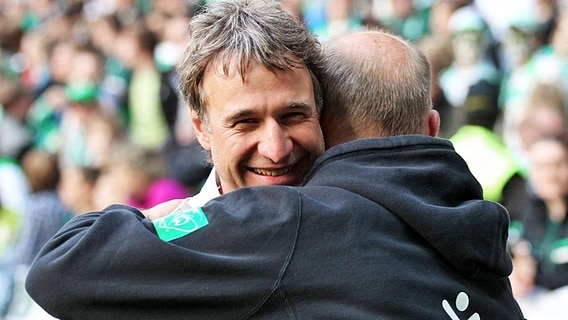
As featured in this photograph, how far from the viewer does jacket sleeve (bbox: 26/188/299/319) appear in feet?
7.23

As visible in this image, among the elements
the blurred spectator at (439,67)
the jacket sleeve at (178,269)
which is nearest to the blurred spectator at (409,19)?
the blurred spectator at (439,67)

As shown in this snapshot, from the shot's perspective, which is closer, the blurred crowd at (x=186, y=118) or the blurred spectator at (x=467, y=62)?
the blurred crowd at (x=186, y=118)

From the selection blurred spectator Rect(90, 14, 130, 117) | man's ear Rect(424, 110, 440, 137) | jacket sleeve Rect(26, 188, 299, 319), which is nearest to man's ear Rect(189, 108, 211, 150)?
jacket sleeve Rect(26, 188, 299, 319)

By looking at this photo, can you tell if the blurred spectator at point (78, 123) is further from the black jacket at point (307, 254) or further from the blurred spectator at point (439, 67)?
the black jacket at point (307, 254)

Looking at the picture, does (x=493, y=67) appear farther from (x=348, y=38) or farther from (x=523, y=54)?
(x=348, y=38)

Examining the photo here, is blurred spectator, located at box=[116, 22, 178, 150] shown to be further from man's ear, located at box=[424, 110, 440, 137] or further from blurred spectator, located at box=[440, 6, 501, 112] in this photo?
man's ear, located at box=[424, 110, 440, 137]

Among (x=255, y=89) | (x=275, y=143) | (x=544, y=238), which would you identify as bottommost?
(x=544, y=238)

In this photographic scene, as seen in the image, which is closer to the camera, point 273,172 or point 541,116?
point 273,172

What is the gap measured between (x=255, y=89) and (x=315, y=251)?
0.41 metres

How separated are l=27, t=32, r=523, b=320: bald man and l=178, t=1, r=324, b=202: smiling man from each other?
0.15 m

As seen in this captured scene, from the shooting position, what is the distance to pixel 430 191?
232 cm

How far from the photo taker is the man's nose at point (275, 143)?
247 centimetres

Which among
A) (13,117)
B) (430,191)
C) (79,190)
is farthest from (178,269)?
(13,117)

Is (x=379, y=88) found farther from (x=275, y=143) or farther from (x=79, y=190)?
(x=79, y=190)
